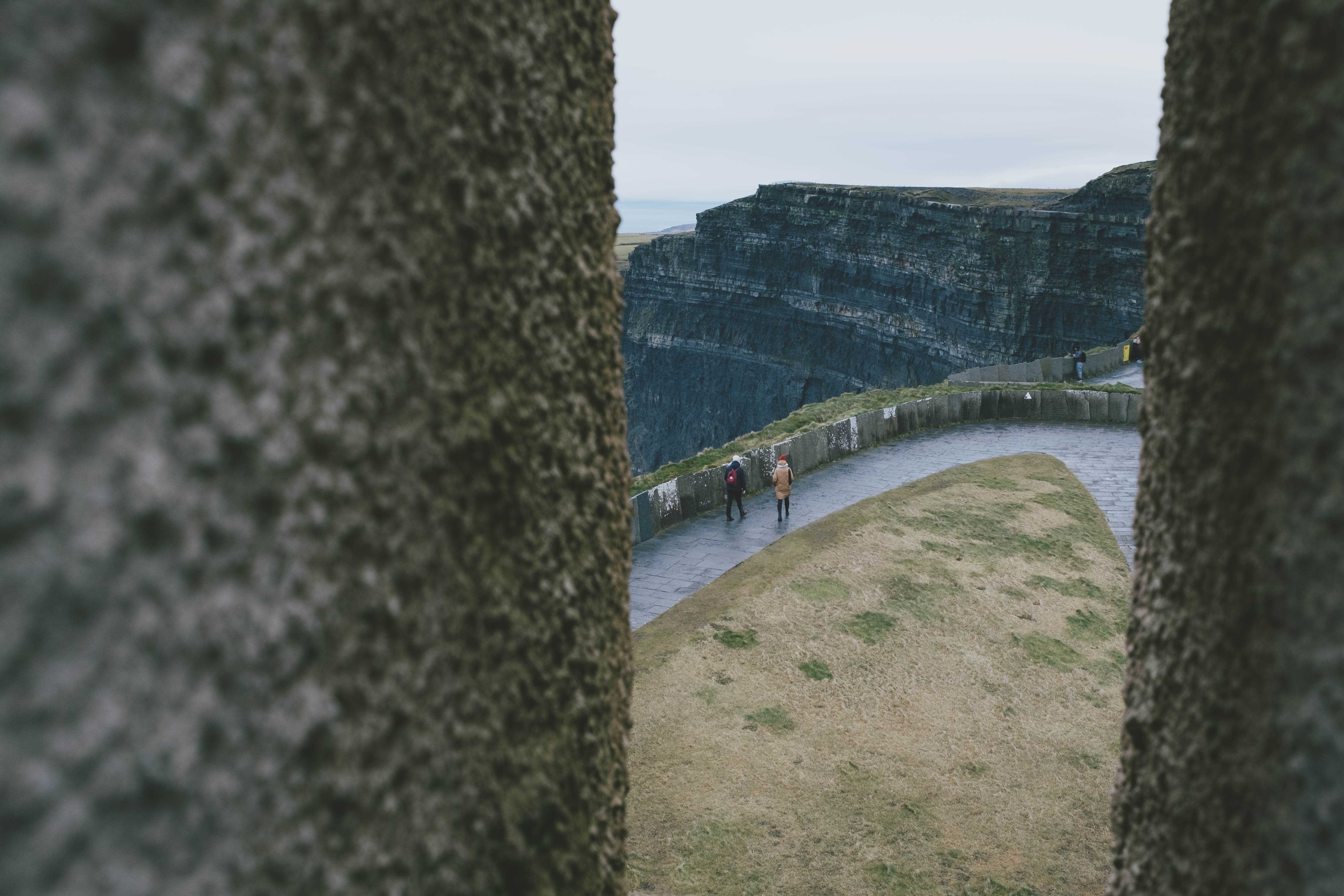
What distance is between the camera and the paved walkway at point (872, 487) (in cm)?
1102

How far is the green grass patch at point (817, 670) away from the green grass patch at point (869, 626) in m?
0.68

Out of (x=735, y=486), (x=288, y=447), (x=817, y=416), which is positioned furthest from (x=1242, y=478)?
(x=817, y=416)

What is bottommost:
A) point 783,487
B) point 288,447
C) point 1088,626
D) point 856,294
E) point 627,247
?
point 1088,626

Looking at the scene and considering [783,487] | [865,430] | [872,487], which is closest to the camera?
[783,487]

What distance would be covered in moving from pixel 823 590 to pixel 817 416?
9.07 m

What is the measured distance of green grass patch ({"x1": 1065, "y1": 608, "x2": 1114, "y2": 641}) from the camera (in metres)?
9.07

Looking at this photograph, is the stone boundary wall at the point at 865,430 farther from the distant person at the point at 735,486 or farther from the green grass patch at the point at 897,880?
the green grass patch at the point at 897,880

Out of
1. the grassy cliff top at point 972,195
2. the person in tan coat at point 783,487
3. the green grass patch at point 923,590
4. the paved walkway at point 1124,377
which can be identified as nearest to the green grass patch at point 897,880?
the green grass patch at point 923,590

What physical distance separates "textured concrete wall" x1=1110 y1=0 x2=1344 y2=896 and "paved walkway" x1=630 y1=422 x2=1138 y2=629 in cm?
801

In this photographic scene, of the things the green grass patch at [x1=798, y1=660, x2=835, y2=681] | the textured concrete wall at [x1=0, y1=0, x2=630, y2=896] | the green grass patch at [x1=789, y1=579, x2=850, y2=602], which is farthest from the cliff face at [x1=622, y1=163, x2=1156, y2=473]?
the textured concrete wall at [x1=0, y1=0, x2=630, y2=896]

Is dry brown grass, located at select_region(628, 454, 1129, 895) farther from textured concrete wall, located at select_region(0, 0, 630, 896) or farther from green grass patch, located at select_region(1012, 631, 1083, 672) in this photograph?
textured concrete wall, located at select_region(0, 0, 630, 896)

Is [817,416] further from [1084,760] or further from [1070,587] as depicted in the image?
[1084,760]

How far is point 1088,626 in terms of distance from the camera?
9.30 meters

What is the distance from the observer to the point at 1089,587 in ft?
33.7
